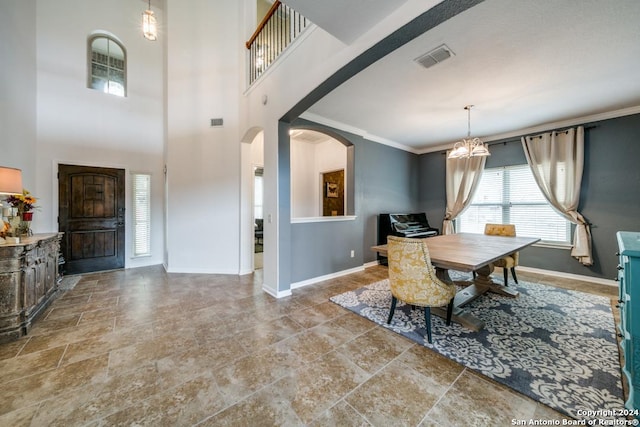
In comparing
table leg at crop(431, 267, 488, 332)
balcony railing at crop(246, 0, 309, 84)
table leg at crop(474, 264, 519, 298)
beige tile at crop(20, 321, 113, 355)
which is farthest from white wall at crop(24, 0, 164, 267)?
table leg at crop(474, 264, 519, 298)

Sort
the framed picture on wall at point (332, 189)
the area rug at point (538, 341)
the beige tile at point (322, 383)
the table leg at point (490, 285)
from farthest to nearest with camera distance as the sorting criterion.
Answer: the framed picture on wall at point (332, 189) < the table leg at point (490, 285) < the area rug at point (538, 341) < the beige tile at point (322, 383)

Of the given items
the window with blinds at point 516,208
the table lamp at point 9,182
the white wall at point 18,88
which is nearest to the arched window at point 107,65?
the white wall at point 18,88

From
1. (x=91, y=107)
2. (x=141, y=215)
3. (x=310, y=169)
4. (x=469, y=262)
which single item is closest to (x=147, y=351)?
(x=469, y=262)

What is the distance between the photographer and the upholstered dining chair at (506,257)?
3375 mm

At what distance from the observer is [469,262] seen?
6.57ft

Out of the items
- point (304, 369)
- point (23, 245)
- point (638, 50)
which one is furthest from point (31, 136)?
point (638, 50)

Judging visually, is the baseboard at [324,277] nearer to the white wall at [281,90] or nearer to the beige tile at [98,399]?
the white wall at [281,90]

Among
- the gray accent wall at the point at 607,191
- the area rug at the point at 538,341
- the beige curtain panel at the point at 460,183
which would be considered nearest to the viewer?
the area rug at the point at 538,341

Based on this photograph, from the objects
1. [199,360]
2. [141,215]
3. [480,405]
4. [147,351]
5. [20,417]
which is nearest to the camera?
[20,417]

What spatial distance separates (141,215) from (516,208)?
758 centimetres

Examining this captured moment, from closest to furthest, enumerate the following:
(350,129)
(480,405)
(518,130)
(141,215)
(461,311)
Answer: (480,405)
(461,311)
(350,129)
(518,130)
(141,215)

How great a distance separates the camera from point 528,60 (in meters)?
2.41

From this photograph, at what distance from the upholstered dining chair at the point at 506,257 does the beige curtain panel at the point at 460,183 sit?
1.37 m

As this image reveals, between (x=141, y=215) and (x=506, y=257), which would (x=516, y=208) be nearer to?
(x=506, y=257)
